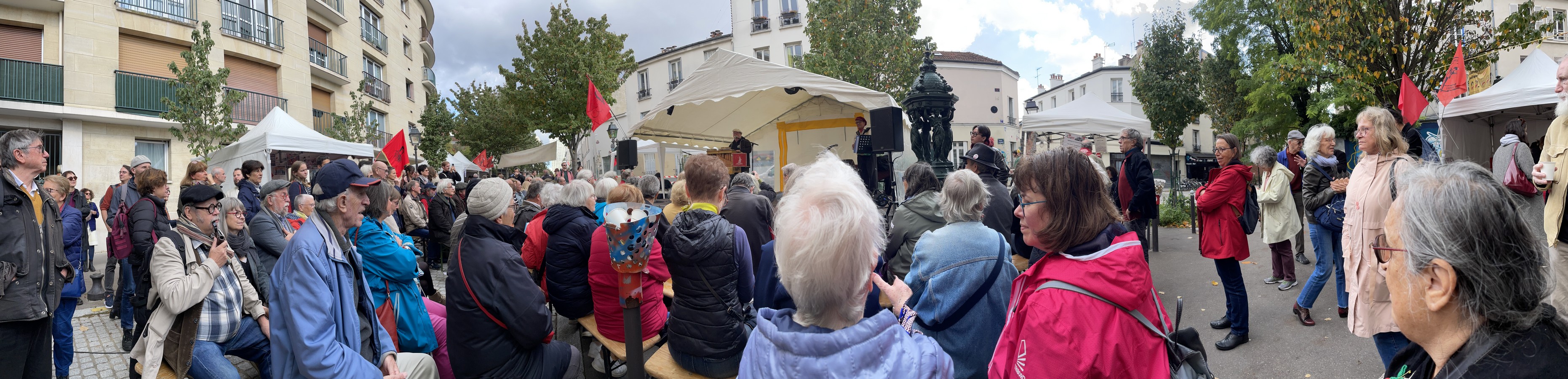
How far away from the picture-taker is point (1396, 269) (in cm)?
117

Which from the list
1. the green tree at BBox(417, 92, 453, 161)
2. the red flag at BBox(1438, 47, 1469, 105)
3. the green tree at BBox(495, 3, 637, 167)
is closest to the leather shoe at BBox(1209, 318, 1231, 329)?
the red flag at BBox(1438, 47, 1469, 105)

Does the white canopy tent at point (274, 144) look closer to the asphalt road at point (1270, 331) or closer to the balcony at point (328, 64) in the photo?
the balcony at point (328, 64)

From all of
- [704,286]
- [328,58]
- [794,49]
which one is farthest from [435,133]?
[704,286]

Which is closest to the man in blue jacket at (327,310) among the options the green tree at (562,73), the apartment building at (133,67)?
the apartment building at (133,67)

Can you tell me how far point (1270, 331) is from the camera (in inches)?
173

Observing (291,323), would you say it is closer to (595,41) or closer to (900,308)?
(900,308)

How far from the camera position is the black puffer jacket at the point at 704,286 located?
2.98 m

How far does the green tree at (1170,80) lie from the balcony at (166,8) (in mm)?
27922

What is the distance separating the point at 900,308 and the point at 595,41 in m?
Result: 18.6

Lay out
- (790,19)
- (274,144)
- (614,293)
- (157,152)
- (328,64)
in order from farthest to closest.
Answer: (790,19)
(328,64)
(157,152)
(274,144)
(614,293)

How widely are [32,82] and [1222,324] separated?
20.5m

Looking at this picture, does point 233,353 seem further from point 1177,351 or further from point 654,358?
point 1177,351

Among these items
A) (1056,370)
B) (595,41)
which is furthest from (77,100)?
(1056,370)

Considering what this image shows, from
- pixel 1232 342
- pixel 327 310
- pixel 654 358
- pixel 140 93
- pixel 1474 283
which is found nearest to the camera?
pixel 1474 283
